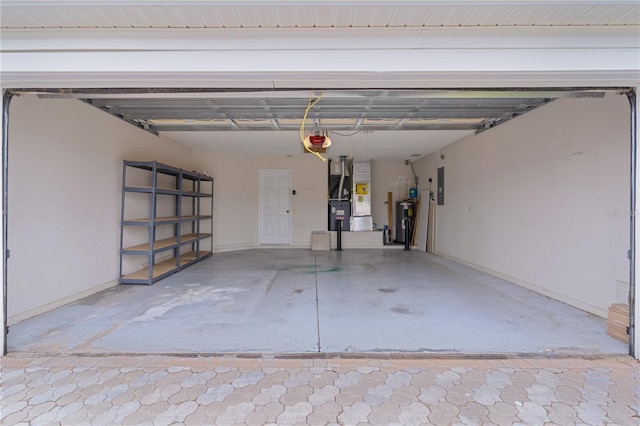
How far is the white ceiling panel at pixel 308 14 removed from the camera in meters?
1.74

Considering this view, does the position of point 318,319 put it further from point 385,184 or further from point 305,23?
point 385,184

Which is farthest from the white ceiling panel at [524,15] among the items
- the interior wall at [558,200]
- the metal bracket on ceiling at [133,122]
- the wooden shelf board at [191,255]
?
the wooden shelf board at [191,255]

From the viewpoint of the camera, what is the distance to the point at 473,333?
2551mm

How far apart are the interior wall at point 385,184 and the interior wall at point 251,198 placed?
5.33 feet

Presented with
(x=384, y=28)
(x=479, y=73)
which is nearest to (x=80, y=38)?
(x=384, y=28)

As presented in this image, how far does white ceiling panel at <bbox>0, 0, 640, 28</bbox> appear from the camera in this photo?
174 centimetres

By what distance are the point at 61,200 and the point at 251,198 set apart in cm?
474

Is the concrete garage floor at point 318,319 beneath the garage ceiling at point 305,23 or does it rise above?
beneath

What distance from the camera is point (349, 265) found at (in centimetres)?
562

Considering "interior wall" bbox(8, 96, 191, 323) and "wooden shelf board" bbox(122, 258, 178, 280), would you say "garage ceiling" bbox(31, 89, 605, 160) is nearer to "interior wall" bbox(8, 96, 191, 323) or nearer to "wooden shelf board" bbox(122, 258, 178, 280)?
"interior wall" bbox(8, 96, 191, 323)

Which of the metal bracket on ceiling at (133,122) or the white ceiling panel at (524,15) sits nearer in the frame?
the white ceiling panel at (524,15)

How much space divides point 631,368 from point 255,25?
3398mm

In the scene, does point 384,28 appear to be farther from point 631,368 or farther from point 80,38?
point 631,368

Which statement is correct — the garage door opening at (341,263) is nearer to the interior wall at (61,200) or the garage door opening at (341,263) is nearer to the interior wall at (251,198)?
the interior wall at (61,200)
